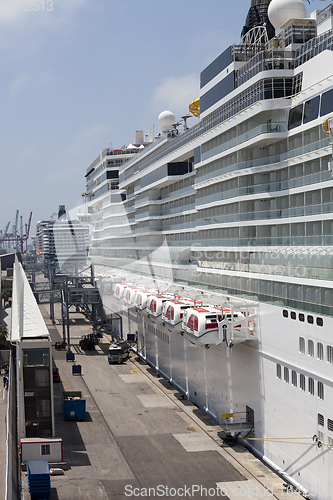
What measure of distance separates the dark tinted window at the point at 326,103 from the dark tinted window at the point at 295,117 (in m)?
1.92

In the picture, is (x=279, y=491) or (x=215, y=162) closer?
(x=279, y=491)

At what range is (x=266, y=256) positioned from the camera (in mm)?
28344

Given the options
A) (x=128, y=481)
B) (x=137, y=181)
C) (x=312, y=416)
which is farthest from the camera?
(x=137, y=181)

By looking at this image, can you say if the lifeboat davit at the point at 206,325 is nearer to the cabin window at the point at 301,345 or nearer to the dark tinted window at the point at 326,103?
the cabin window at the point at 301,345

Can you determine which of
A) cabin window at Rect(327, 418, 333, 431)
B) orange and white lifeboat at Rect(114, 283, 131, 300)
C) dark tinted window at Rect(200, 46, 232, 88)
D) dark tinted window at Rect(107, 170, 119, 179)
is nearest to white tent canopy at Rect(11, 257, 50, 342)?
orange and white lifeboat at Rect(114, 283, 131, 300)

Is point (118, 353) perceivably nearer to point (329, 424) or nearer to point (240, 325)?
point (240, 325)

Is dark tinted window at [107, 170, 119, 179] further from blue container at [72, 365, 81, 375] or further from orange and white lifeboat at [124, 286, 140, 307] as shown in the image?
blue container at [72, 365, 81, 375]

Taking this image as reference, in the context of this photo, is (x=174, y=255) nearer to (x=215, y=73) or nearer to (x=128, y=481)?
(x=215, y=73)

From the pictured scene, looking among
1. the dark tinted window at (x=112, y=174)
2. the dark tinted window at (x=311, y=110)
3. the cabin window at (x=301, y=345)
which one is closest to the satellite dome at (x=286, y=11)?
the dark tinted window at (x=311, y=110)

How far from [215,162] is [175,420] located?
52.0 feet

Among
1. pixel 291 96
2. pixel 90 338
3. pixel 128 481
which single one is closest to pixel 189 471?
pixel 128 481

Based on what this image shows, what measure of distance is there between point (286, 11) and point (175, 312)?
18316 mm

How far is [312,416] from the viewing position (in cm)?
2292

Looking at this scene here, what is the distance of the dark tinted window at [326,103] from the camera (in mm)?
23891
